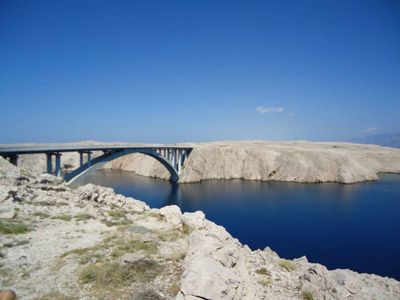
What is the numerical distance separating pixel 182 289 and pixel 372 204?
4597 centimetres

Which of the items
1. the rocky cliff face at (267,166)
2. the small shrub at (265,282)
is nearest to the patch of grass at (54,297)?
the small shrub at (265,282)

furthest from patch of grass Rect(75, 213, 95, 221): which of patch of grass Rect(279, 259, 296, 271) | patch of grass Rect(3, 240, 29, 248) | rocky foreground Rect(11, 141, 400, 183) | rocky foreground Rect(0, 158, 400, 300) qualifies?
rocky foreground Rect(11, 141, 400, 183)

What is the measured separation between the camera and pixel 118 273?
28.7ft

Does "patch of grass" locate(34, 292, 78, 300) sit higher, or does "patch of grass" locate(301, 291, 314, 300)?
"patch of grass" locate(34, 292, 78, 300)

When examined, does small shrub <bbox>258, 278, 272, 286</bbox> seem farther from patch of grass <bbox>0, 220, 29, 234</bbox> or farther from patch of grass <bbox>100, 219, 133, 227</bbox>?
patch of grass <bbox>0, 220, 29, 234</bbox>

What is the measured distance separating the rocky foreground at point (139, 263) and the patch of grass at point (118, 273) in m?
0.03

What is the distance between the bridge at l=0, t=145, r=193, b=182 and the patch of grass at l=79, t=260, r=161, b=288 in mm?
21580

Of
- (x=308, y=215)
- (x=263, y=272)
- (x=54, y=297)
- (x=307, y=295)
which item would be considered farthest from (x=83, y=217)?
(x=308, y=215)

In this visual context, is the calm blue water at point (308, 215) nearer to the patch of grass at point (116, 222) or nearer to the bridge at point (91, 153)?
the bridge at point (91, 153)

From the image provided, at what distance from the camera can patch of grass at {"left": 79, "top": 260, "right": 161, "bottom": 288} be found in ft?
27.7

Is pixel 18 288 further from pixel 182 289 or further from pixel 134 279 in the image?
pixel 182 289

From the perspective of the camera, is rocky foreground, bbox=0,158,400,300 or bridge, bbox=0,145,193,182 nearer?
rocky foreground, bbox=0,158,400,300

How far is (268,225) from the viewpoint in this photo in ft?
109

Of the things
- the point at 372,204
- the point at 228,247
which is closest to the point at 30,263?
the point at 228,247
